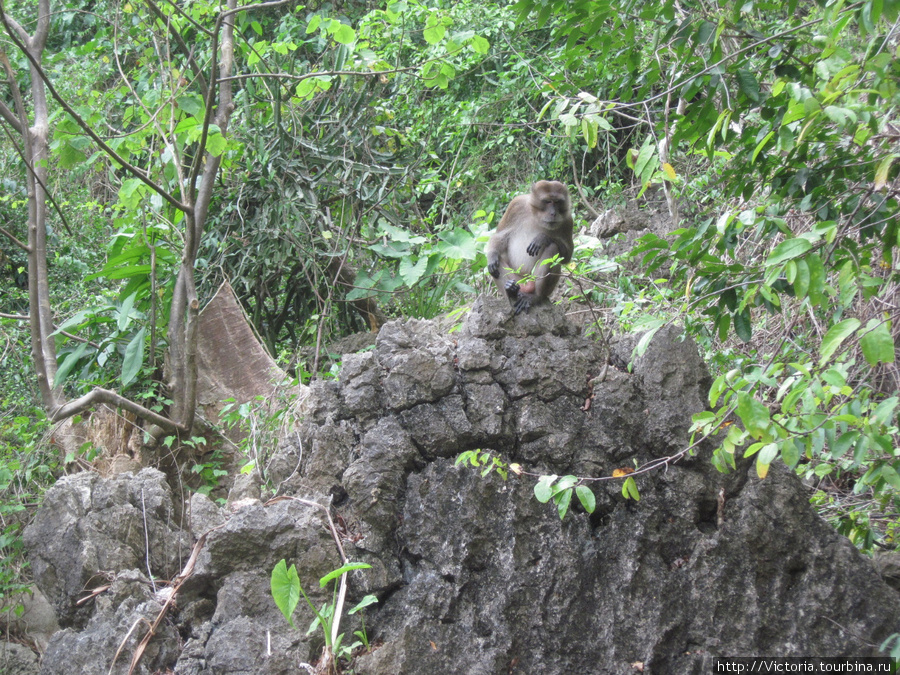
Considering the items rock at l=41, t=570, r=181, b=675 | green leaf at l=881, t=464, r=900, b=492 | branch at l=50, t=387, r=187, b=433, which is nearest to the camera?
green leaf at l=881, t=464, r=900, b=492

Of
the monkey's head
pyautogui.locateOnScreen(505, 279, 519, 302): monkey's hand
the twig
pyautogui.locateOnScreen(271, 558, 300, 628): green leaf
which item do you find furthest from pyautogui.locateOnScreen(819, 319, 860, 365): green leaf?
the monkey's head

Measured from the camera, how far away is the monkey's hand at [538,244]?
5.49m

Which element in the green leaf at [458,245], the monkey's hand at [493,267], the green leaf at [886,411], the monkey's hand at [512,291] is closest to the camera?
the green leaf at [886,411]

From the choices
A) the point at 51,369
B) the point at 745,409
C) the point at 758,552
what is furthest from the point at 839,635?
the point at 51,369

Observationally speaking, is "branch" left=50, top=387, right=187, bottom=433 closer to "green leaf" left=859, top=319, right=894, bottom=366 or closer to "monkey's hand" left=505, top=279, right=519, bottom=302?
"monkey's hand" left=505, top=279, right=519, bottom=302

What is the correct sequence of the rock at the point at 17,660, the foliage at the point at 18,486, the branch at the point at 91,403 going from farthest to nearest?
the branch at the point at 91,403
the foliage at the point at 18,486
the rock at the point at 17,660

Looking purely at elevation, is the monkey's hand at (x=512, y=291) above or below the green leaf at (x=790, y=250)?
below

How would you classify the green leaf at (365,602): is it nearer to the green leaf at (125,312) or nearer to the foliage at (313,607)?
the foliage at (313,607)

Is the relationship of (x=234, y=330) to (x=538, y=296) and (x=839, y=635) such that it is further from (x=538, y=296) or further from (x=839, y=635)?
(x=839, y=635)

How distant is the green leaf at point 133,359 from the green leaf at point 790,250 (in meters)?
4.87

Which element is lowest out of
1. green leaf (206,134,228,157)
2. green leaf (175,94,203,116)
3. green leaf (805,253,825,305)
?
green leaf (805,253,825,305)

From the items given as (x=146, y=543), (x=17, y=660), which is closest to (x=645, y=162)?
(x=146, y=543)

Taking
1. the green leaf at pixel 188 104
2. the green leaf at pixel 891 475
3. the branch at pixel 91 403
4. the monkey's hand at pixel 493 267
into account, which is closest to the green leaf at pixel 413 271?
the monkey's hand at pixel 493 267

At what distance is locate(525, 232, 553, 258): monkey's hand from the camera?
5.49 m
